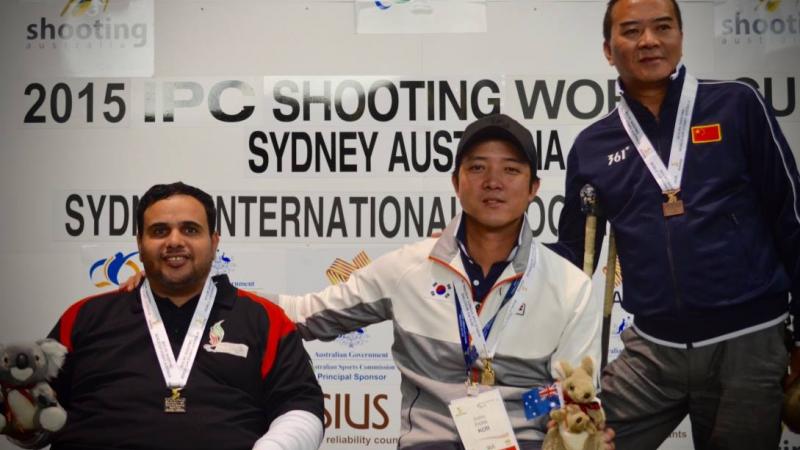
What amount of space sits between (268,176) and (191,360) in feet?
3.94

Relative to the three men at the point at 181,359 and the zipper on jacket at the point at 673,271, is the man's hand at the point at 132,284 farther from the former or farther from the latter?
the zipper on jacket at the point at 673,271

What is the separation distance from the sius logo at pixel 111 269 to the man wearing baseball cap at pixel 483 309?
130 cm

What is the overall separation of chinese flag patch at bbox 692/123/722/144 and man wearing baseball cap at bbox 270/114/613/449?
600 millimetres

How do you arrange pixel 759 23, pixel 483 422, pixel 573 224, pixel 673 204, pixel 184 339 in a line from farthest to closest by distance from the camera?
pixel 759 23, pixel 573 224, pixel 673 204, pixel 184 339, pixel 483 422

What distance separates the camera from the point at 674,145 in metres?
2.80

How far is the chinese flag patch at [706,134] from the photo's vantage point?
2.77 m

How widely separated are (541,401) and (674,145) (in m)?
1.05

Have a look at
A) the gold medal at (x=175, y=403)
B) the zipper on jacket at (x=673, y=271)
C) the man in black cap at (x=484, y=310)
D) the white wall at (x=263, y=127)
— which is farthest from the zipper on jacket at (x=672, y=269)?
the gold medal at (x=175, y=403)

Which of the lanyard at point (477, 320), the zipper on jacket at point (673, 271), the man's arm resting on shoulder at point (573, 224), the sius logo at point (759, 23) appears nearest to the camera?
the lanyard at point (477, 320)

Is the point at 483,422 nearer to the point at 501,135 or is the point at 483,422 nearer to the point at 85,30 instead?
the point at 501,135

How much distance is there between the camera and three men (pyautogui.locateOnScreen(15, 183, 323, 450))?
8.21ft

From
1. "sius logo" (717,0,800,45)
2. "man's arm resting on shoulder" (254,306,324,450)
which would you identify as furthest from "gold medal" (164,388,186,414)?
"sius logo" (717,0,800,45)

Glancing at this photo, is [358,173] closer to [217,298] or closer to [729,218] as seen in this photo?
[217,298]

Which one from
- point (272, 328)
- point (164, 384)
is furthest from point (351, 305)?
point (164, 384)
